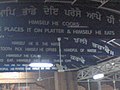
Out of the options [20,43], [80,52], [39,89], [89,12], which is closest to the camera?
[89,12]

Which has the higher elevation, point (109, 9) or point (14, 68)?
point (109, 9)

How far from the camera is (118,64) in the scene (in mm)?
13188

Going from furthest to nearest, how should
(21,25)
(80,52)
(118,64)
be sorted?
1. (118,64)
2. (80,52)
3. (21,25)

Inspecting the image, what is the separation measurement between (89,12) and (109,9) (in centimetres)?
50

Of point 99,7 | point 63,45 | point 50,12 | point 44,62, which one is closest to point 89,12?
point 99,7

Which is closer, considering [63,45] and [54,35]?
[54,35]

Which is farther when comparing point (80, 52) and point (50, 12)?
point (80, 52)

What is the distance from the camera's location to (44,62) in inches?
430

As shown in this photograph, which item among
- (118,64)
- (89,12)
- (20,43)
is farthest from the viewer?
(118,64)

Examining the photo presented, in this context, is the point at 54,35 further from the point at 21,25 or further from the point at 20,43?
the point at 20,43

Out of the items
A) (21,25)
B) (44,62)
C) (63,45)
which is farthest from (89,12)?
(44,62)

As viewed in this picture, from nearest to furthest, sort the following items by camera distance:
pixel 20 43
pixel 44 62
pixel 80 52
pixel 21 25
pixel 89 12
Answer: pixel 21 25 → pixel 89 12 → pixel 20 43 → pixel 80 52 → pixel 44 62

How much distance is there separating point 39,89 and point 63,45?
9.85m

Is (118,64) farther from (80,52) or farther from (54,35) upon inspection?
(54,35)
